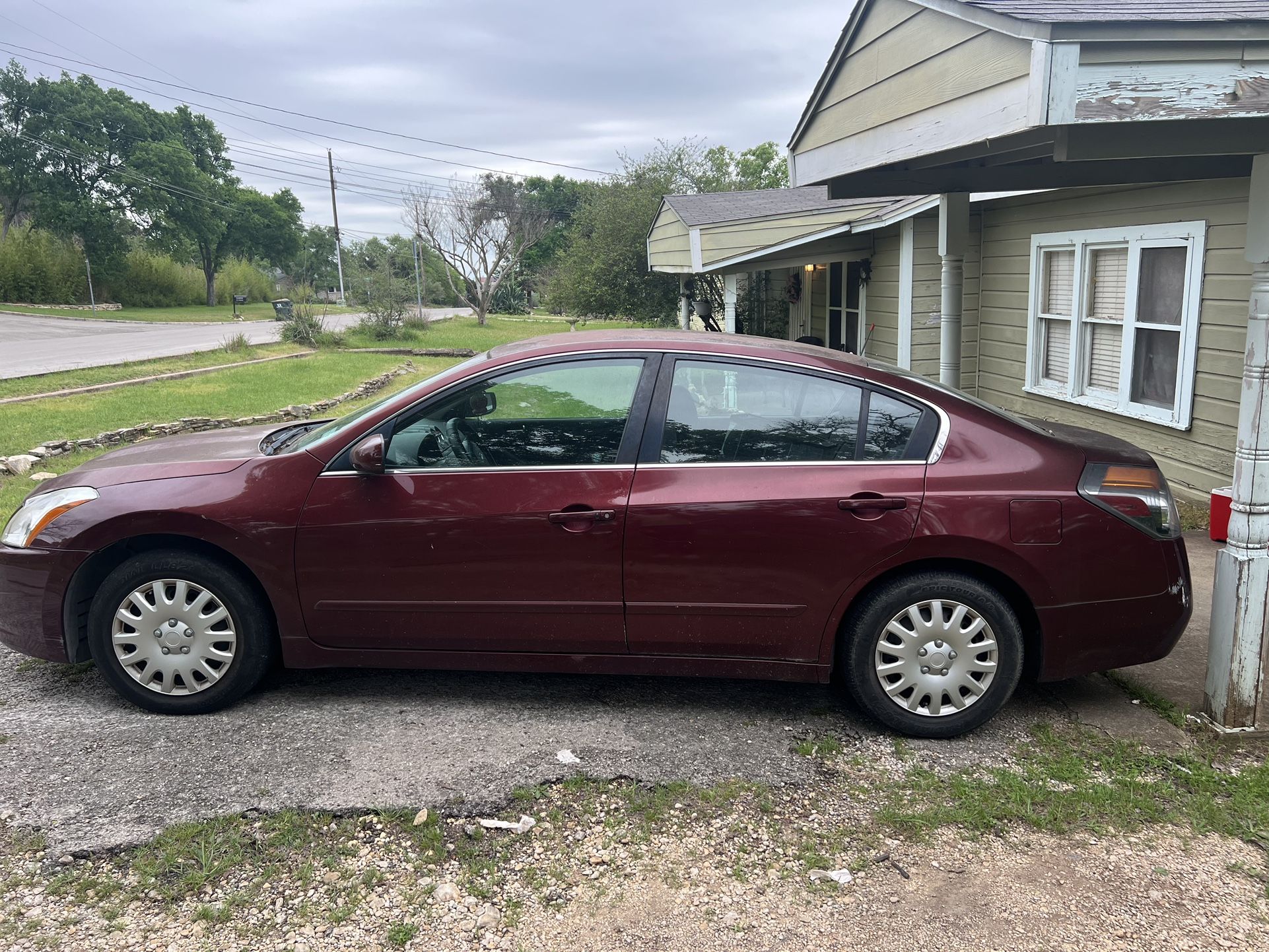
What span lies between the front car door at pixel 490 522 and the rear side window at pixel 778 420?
0.60ft

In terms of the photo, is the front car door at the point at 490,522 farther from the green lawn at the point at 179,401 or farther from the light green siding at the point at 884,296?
the light green siding at the point at 884,296

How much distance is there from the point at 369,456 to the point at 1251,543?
3392 millimetres

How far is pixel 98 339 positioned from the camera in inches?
985

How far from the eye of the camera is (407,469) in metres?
3.62

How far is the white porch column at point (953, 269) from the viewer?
7.97 m

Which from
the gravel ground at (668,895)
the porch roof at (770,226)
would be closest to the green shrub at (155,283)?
the porch roof at (770,226)

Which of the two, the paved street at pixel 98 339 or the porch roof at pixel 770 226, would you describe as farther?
the paved street at pixel 98 339

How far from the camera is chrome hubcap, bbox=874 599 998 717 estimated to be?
343 cm

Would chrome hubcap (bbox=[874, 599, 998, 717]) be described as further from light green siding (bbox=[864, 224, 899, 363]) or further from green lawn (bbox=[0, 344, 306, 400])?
green lawn (bbox=[0, 344, 306, 400])

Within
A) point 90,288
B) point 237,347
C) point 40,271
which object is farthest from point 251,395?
point 40,271

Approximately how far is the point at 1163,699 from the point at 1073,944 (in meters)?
1.76

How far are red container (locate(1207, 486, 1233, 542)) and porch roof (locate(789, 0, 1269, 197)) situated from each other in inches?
58.5

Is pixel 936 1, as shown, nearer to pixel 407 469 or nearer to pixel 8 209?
pixel 407 469

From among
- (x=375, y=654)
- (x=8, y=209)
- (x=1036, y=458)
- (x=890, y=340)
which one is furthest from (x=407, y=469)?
(x=8, y=209)
